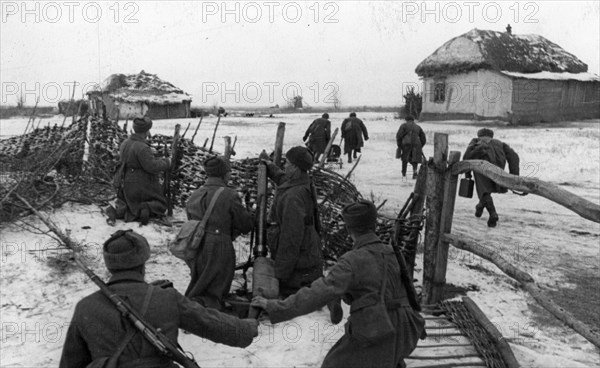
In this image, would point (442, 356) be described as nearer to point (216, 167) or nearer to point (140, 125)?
point (216, 167)

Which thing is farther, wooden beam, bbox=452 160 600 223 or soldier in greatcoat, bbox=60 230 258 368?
wooden beam, bbox=452 160 600 223

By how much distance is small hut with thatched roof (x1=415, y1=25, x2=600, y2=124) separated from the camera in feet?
83.7

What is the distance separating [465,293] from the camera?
6293 mm

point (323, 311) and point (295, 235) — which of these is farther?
point (323, 311)

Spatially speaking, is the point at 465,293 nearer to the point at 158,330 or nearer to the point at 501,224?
the point at 501,224

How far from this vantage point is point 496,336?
14.8ft

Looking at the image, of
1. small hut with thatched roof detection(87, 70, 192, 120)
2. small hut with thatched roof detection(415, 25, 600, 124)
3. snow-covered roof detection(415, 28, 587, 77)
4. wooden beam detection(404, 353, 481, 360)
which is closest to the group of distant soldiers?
wooden beam detection(404, 353, 481, 360)

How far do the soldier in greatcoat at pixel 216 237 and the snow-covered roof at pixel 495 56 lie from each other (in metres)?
23.0

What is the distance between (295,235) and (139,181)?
338cm

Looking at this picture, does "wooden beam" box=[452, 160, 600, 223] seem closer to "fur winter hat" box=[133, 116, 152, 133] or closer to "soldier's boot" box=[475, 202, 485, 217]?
"fur winter hat" box=[133, 116, 152, 133]

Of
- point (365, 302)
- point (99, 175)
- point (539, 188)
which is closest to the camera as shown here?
point (365, 302)

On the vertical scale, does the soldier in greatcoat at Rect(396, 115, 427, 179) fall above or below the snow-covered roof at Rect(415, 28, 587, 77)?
below

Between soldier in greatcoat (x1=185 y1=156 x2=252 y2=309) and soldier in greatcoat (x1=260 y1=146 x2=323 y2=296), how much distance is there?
36 cm

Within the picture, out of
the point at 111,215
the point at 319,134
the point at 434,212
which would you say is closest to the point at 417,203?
the point at 434,212
